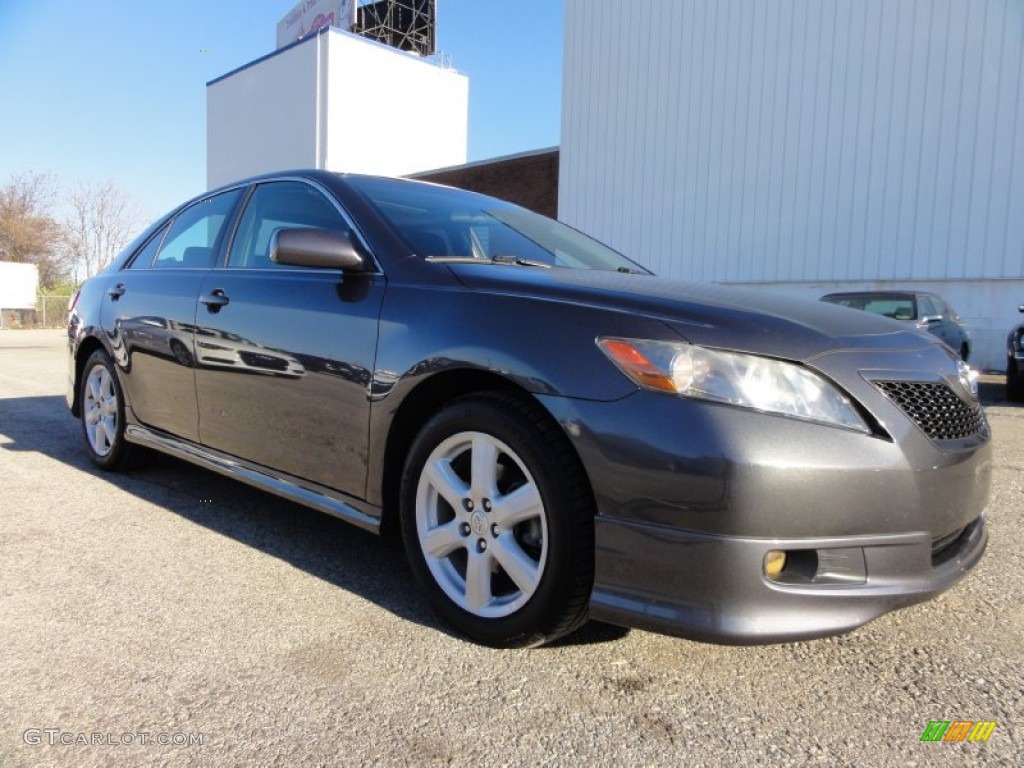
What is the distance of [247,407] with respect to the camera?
10.1 ft

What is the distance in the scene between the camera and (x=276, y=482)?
116 inches

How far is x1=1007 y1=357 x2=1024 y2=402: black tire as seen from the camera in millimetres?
8961

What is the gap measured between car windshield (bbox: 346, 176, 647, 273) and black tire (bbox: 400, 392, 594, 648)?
0.75m

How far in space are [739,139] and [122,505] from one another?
50.9 feet

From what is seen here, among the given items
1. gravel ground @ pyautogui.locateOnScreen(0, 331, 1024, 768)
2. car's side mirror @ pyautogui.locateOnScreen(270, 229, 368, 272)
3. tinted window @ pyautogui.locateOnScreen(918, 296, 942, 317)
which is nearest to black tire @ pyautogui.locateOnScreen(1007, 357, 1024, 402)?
tinted window @ pyautogui.locateOnScreen(918, 296, 942, 317)

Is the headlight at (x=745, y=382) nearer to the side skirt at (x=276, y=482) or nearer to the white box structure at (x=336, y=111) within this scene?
the side skirt at (x=276, y=482)

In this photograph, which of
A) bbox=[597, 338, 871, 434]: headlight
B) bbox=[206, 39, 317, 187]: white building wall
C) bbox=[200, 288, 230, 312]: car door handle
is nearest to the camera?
bbox=[597, 338, 871, 434]: headlight

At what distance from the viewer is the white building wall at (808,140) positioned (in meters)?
13.6

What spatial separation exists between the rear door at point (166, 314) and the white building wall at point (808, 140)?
550 inches

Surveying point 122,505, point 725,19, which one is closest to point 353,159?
point 725,19

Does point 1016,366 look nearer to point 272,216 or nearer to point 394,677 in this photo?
point 272,216

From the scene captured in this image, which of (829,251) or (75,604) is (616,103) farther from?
(75,604)

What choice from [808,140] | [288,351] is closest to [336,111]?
[808,140]

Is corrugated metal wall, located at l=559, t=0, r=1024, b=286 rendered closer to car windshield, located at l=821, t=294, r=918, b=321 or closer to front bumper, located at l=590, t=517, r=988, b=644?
car windshield, located at l=821, t=294, r=918, b=321
